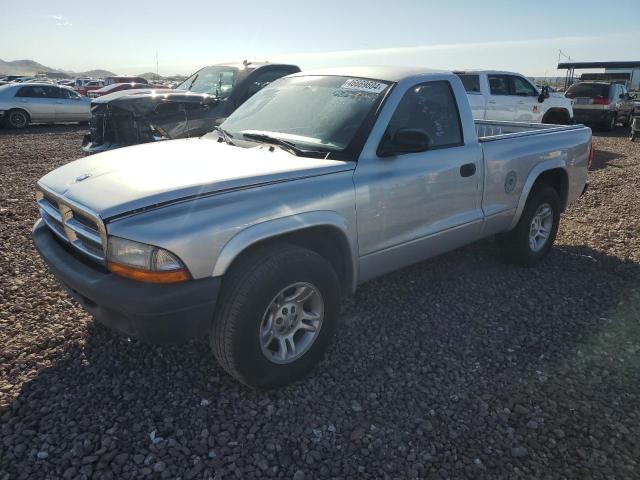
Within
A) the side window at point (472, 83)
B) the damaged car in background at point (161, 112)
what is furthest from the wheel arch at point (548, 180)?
the side window at point (472, 83)

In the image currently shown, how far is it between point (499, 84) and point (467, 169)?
962cm

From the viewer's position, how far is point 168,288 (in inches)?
94.7

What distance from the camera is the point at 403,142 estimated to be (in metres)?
3.13

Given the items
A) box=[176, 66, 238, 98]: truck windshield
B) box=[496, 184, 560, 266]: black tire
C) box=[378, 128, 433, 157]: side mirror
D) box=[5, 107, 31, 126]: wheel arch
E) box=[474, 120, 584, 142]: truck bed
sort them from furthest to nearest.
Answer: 1. box=[5, 107, 31, 126]: wheel arch
2. box=[176, 66, 238, 98]: truck windshield
3. box=[474, 120, 584, 142]: truck bed
4. box=[496, 184, 560, 266]: black tire
5. box=[378, 128, 433, 157]: side mirror

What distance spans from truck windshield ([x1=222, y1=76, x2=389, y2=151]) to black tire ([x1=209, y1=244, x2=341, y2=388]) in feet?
2.85

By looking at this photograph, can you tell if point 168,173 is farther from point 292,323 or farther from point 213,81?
point 213,81

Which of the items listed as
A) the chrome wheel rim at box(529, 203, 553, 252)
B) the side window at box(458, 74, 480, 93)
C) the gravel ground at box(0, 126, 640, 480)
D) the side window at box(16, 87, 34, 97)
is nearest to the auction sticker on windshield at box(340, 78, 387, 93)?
the gravel ground at box(0, 126, 640, 480)

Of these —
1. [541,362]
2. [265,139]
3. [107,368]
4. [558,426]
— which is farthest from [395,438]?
[265,139]

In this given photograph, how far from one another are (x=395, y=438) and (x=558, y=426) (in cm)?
92

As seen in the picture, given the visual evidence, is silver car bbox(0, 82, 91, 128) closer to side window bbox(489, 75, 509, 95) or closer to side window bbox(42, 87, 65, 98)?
side window bbox(42, 87, 65, 98)

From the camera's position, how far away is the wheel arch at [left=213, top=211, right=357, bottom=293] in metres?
2.52

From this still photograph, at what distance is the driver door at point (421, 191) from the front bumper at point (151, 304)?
1.13 metres

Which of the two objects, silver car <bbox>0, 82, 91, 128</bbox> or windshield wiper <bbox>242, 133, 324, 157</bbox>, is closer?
windshield wiper <bbox>242, 133, 324, 157</bbox>

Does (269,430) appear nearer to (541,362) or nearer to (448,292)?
(541,362)
